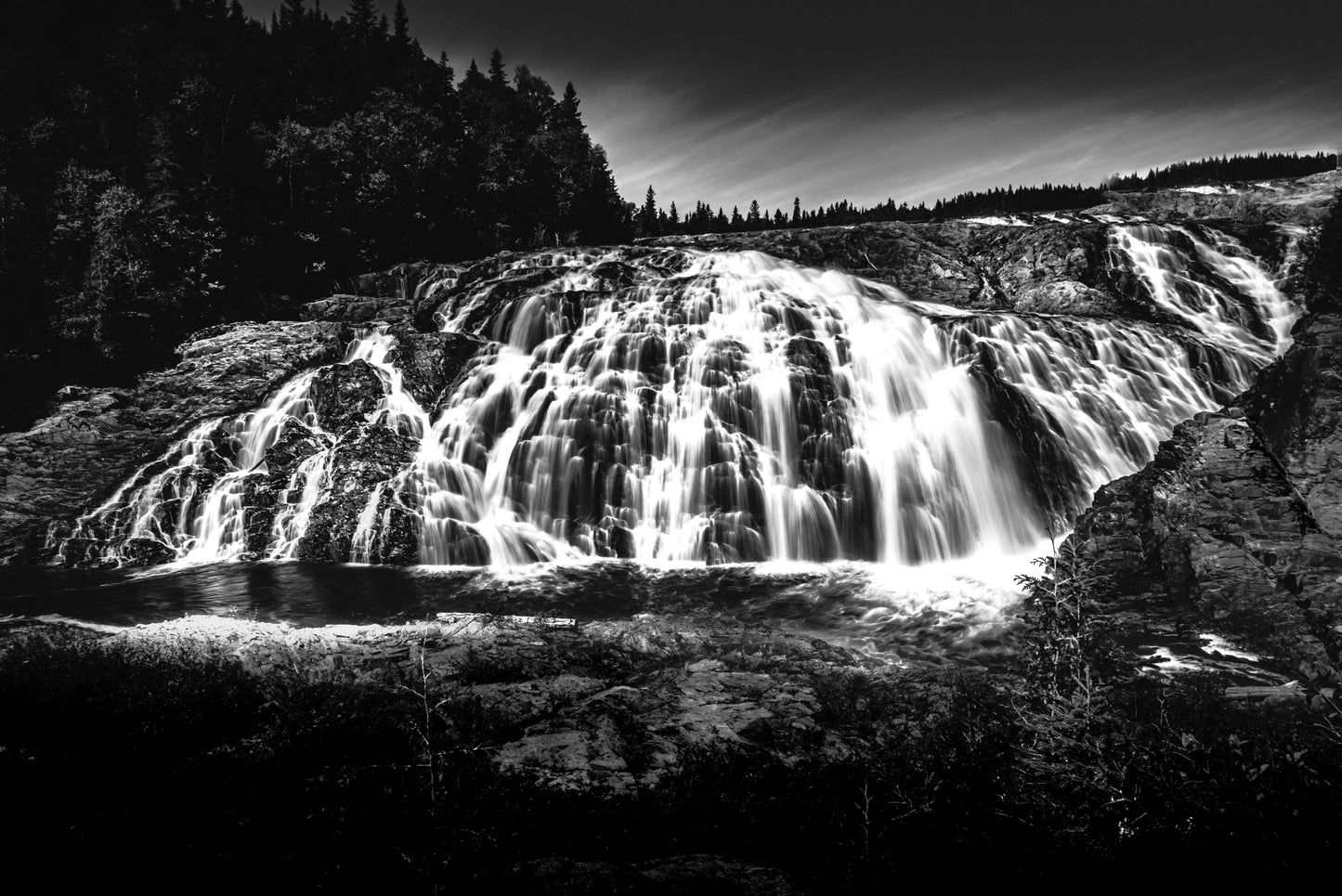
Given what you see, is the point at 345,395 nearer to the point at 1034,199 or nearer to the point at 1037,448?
the point at 1037,448

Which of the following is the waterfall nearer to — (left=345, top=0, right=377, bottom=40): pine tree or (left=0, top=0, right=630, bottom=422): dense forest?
(left=0, top=0, right=630, bottom=422): dense forest

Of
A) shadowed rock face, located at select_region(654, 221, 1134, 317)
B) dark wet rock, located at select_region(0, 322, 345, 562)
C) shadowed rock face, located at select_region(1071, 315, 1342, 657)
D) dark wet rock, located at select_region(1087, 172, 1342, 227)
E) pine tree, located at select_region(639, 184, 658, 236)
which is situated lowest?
shadowed rock face, located at select_region(1071, 315, 1342, 657)

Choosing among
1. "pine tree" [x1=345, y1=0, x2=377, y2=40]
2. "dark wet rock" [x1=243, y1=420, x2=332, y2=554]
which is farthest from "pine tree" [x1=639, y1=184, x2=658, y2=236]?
"dark wet rock" [x1=243, y1=420, x2=332, y2=554]

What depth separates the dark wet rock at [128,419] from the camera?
22.1 metres

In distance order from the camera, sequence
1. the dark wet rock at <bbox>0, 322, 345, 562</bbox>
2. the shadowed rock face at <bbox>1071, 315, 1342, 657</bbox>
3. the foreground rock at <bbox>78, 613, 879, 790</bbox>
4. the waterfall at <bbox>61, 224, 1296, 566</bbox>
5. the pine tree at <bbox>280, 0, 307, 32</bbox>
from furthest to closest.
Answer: the pine tree at <bbox>280, 0, 307, 32</bbox>
the dark wet rock at <bbox>0, 322, 345, 562</bbox>
the waterfall at <bbox>61, 224, 1296, 566</bbox>
the shadowed rock face at <bbox>1071, 315, 1342, 657</bbox>
the foreground rock at <bbox>78, 613, 879, 790</bbox>

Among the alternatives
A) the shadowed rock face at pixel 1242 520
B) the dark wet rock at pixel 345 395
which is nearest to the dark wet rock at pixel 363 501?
the dark wet rock at pixel 345 395

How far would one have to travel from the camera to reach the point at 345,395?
2528cm

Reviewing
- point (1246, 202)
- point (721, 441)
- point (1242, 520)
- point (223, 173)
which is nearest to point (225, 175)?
point (223, 173)

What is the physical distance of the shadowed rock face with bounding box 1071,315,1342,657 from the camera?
41.3 ft

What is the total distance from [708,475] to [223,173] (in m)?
36.9

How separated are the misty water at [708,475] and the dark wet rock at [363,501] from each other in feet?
0.57

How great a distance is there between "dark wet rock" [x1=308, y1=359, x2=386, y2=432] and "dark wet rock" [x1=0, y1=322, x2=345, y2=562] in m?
2.40

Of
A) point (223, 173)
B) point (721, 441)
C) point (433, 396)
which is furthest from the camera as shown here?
point (223, 173)

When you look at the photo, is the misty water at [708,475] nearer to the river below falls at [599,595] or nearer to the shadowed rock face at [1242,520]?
the river below falls at [599,595]
